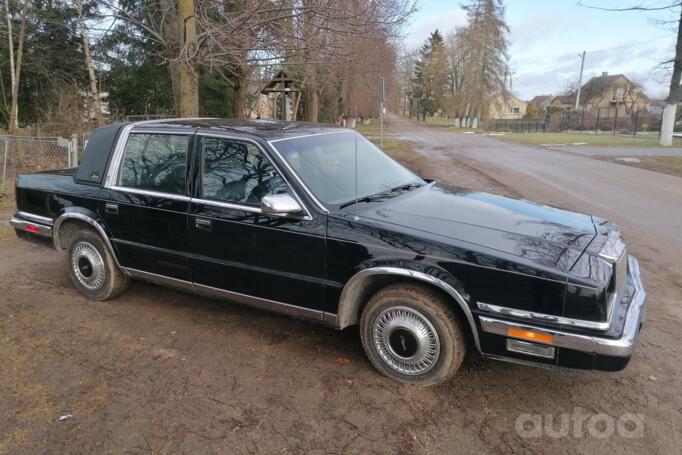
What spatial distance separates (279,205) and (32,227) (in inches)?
130

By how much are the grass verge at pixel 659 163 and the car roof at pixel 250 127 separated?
14.2 metres

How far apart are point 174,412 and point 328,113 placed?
41.6 meters

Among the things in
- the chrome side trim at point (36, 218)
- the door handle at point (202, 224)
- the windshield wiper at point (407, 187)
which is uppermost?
the windshield wiper at point (407, 187)

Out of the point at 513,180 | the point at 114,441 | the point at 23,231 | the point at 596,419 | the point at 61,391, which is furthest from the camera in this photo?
the point at 513,180

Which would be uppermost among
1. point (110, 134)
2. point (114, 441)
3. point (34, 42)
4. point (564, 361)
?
point (34, 42)

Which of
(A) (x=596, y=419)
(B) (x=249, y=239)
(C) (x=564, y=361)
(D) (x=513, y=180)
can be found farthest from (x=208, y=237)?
(D) (x=513, y=180)

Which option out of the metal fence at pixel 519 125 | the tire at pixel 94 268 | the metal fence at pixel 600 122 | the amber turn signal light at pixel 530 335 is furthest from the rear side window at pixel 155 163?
the metal fence at pixel 519 125

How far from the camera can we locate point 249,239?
3709mm

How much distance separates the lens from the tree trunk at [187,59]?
365 inches

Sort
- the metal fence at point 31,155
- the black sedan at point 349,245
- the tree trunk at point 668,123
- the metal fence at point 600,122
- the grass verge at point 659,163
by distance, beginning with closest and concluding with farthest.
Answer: the black sedan at point 349,245, the metal fence at point 31,155, the grass verge at point 659,163, the tree trunk at point 668,123, the metal fence at point 600,122

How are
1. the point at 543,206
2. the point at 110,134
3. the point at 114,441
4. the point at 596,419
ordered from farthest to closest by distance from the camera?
1. the point at 110,134
2. the point at 543,206
3. the point at 596,419
4. the point at 114,441

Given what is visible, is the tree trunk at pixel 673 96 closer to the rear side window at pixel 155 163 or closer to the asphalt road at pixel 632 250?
the asphalt road at pixel 632 250

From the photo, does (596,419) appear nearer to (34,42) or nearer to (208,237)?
(208,237)

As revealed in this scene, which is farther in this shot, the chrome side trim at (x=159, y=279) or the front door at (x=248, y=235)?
the chrome side trim at (x=159, y=279)
